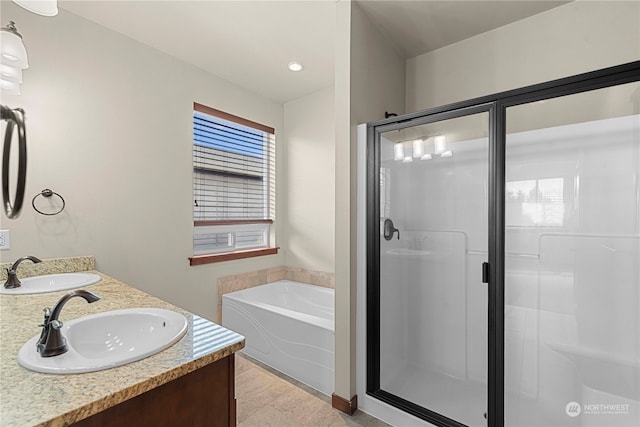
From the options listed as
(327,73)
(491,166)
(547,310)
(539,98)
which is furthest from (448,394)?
(327,73)

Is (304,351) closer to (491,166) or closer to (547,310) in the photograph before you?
(547,310)

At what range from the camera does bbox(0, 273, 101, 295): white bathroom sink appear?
1.67m

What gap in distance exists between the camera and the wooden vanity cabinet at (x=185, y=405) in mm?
772

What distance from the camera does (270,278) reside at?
3.45m

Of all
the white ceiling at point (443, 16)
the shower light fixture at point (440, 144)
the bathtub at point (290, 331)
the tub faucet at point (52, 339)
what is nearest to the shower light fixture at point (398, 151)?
the shower light fixture at point (440, 144)

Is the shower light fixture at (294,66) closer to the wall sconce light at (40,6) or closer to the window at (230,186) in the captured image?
the window at (230,186)

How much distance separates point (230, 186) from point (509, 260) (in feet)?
8.20

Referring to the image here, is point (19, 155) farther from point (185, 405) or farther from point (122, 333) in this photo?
point (122, 333)

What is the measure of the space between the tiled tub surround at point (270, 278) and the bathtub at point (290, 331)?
6 cm

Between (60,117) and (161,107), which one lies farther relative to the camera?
(161,107)

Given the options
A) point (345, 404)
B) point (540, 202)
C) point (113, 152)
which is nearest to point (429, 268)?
point (540, 202)

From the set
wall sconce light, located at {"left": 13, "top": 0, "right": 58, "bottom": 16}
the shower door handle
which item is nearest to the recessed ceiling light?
the shower door handle

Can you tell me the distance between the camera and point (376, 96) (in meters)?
2.22

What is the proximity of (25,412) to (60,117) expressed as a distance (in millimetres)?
1999
